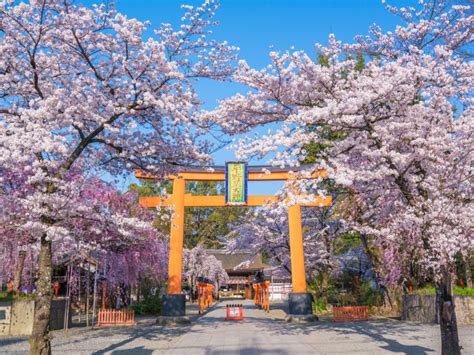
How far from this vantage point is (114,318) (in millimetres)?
16578

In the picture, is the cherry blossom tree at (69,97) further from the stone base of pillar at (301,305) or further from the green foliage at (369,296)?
the green foliage at (369,296)

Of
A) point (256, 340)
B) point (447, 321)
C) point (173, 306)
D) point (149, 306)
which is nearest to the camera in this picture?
point (447, 321)

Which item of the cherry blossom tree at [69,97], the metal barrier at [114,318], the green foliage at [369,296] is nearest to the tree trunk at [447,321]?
the cherry blossom tree at [69,97]

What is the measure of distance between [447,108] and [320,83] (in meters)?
2.64

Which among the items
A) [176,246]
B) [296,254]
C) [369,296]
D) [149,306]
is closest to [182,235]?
[176,246]

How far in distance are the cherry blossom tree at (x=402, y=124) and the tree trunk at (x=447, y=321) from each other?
0.02 meters

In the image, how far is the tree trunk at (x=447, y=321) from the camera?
779cm

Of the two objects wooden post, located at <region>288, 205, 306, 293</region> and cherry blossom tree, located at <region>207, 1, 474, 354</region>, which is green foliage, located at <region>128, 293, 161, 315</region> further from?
cherry blossom tree, located at <region>207, 1, 474, 354</region>

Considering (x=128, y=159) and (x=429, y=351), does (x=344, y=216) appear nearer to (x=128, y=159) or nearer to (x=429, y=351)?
(x=429, y=351)

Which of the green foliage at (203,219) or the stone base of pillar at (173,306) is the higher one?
the green foliage at (203,219)

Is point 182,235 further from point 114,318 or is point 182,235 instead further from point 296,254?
point 296,254

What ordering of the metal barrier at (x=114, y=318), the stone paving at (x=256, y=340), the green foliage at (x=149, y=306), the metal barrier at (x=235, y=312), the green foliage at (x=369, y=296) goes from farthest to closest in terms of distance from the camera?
the green foliage at (x=149, y=306), the green foliage at (x=369, y=296), the metal barrier at (x=235, y=312), the metal barrier at (x=114, y=318), the stone paving at (x=256, y=340)

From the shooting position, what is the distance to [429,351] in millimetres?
9156

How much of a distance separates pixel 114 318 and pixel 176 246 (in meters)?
3.59
